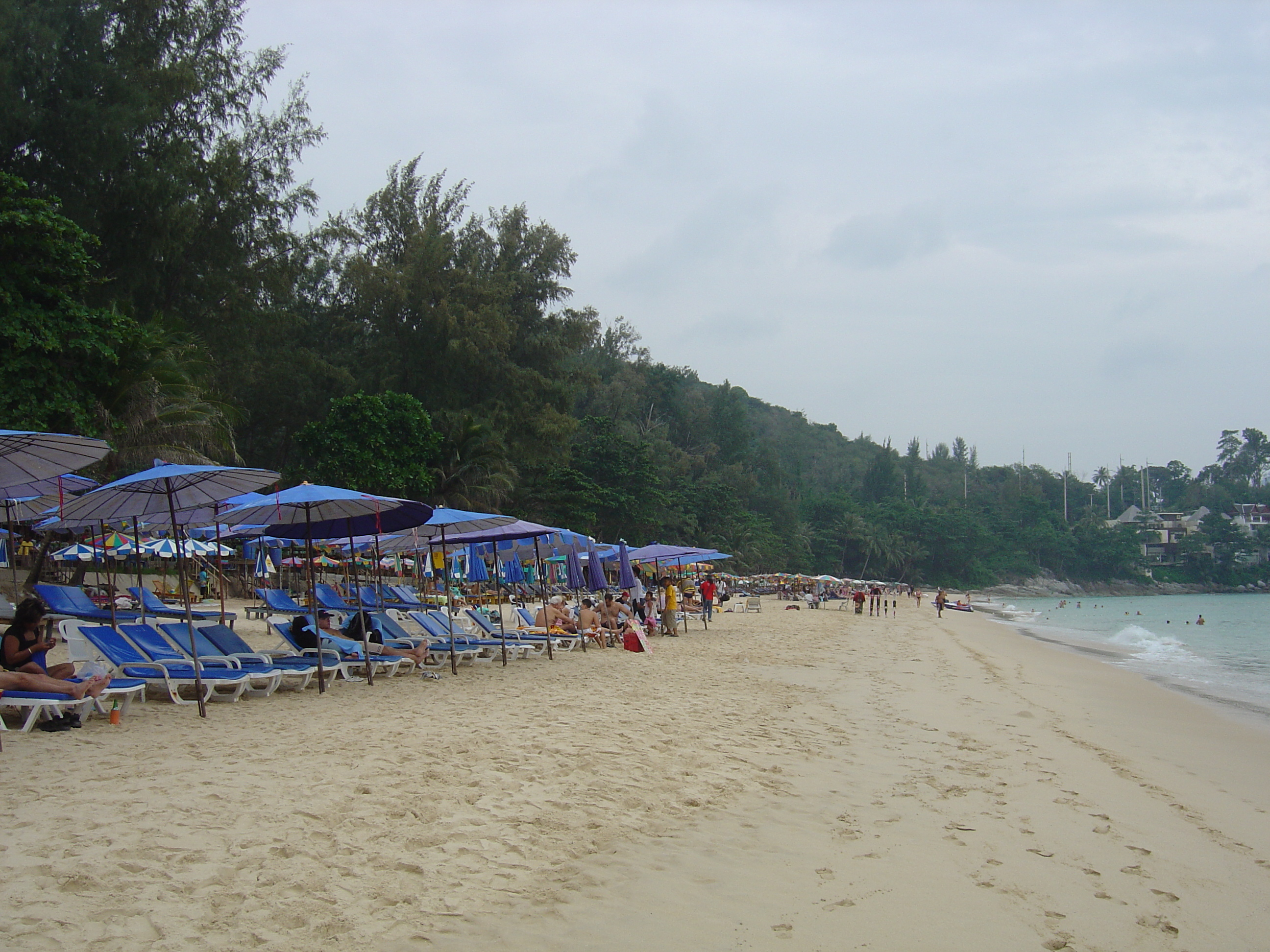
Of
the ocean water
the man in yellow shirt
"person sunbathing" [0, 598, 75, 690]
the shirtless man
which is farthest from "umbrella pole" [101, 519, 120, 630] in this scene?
the ocean water

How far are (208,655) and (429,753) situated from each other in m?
3.49

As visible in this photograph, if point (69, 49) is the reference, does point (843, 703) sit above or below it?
below

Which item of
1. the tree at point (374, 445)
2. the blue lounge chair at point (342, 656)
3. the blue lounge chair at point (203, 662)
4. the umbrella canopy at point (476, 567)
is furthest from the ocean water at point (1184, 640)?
the tree at point (374, 445)

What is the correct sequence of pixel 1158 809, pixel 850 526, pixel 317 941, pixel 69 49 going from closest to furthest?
pixel 317 941, pixel 1158 809, pixel 69 49, pixel 850 526

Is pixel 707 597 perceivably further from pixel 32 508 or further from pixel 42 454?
pixel 42 454

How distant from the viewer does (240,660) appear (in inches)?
Result: 321

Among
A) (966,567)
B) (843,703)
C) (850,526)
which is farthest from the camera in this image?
(966,567)

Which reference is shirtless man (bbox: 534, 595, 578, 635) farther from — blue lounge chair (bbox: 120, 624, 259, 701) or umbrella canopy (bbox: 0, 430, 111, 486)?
umbrella canopy (bbox: 0, 430, 111, 486)

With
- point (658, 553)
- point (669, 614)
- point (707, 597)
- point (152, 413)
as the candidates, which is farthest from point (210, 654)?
point (707, 597)

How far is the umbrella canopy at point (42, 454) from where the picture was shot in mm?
5371

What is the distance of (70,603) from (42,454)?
6062 mm

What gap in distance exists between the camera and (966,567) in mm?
88562

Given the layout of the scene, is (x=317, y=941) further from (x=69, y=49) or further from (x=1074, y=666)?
(x=69, y=49)

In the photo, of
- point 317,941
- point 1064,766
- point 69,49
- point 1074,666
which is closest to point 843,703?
point 1064,766
